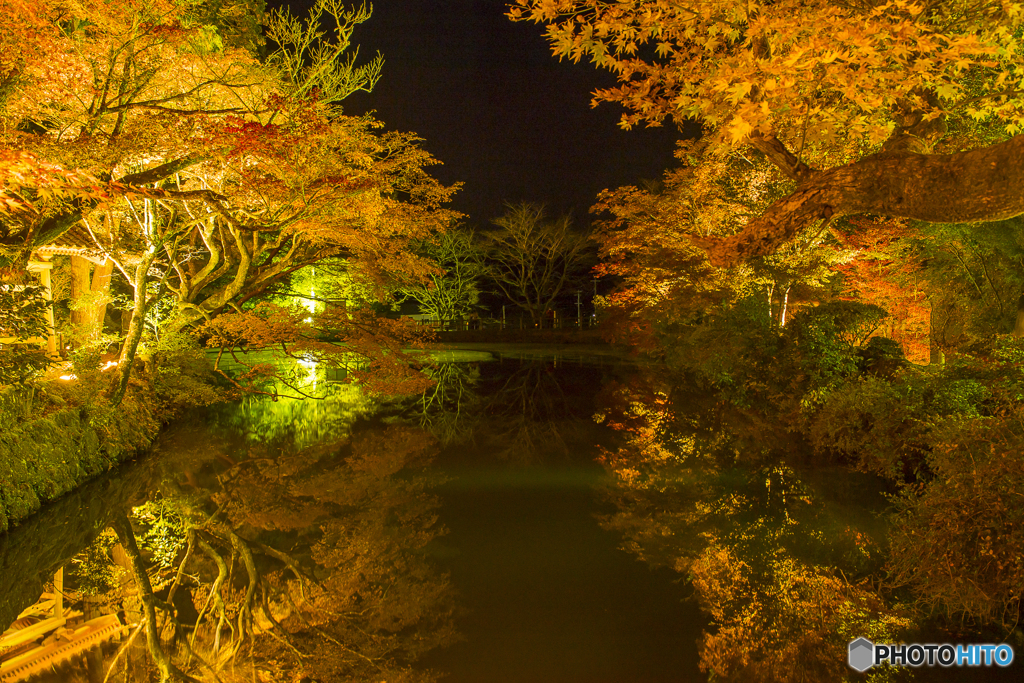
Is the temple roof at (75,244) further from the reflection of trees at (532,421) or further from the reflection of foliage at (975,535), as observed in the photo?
the reflection of foliage at (975,535)

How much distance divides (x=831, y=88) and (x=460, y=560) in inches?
187

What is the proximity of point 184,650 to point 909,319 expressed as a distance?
15.4 metres

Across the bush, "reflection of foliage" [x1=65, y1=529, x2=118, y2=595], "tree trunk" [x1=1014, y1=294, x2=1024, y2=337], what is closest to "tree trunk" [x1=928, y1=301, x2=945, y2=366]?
"tree trunk" [x1=1014, y1=294, x2=1024, y2=337]

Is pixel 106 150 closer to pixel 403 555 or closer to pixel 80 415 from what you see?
pixel 80 415

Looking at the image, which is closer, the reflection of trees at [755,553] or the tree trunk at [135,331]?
the reflection of trees at [755,553]

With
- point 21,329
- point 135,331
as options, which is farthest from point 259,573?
point 135,331

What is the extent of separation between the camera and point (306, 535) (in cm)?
571

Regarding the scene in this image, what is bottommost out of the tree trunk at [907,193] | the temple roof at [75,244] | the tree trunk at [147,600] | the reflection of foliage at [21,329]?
the tree trunk at [147,600]

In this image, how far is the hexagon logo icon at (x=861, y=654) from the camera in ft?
11.5

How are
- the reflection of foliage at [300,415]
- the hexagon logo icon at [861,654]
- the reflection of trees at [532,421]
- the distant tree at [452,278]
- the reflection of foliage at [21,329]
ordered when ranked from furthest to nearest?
Answer: 1. the distant tree at [452,278]
2. the reflection of foliage at [300,415]
3. the reflection of trees at [532,421]
4. the reflection of foliage at [21,329]
5. the hexagon logo icon at [861,654]

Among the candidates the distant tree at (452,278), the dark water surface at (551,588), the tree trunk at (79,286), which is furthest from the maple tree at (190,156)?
the distant tree at (452,278)

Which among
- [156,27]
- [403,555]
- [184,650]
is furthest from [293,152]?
[184,650]

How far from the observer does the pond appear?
3746mm

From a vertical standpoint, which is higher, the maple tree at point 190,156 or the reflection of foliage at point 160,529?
the maple tree at point 190,156
